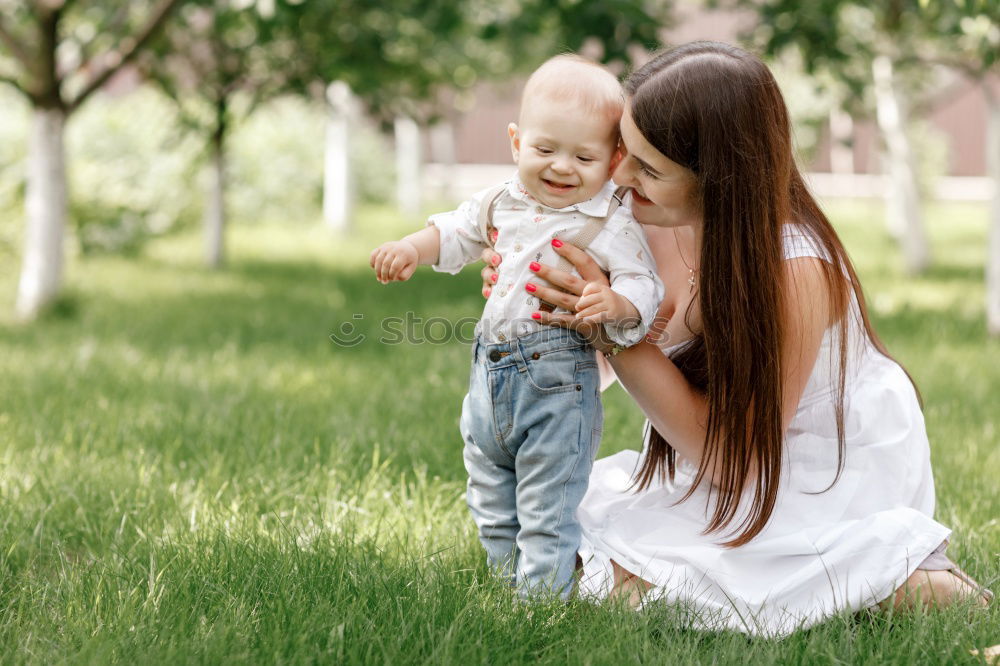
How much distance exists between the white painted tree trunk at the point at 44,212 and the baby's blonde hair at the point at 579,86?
4750 mm

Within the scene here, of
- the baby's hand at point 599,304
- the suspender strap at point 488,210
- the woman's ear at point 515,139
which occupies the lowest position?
the baby's hand at point 599,304

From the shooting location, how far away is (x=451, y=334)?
18.8 ft

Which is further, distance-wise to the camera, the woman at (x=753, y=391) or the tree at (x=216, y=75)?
the tree at (x=216, y=75)

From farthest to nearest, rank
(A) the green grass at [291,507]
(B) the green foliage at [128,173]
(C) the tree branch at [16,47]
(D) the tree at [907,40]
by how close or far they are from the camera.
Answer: (B) the green foliage at [128,173] < (C) the tree branch at [16,47] < (D) the tree at [907,40] < (A) the green grass at [291,507]

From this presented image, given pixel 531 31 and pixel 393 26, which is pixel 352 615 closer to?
pixel 531 31

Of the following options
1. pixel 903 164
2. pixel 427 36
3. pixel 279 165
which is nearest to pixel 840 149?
pixel 903 164

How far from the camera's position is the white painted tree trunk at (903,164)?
8875mm

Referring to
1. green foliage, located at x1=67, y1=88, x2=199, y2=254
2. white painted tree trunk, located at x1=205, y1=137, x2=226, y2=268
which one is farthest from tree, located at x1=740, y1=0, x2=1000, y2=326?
green foliage, located at x1=67, y1=88, x2=199, y2=254

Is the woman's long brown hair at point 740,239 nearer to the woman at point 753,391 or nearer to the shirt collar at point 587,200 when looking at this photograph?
the woman at point 753,391

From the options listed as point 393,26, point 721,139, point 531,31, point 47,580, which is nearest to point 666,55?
point 721,139

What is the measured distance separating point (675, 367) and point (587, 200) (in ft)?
1.43

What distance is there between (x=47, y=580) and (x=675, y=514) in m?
1.43

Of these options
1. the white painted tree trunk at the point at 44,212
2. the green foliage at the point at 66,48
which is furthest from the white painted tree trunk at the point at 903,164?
the white painted tree trunk at the point at 44,212

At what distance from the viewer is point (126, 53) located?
243 inches
